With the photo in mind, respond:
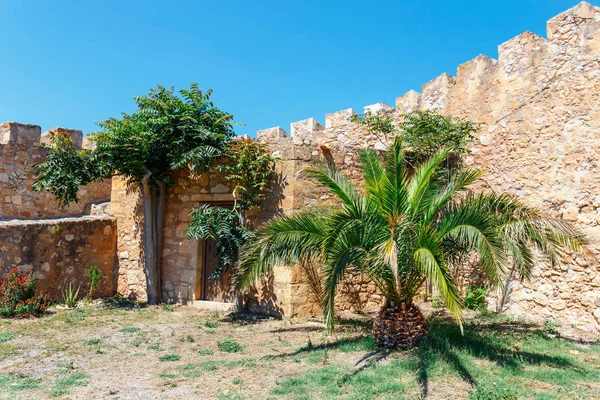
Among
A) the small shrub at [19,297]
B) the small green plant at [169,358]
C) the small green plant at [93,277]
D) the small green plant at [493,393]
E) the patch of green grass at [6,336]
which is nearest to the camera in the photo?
the small green plant at [493,393]

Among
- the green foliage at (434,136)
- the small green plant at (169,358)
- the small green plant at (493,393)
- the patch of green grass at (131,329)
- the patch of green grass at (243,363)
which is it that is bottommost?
the small green plant at (493,393)

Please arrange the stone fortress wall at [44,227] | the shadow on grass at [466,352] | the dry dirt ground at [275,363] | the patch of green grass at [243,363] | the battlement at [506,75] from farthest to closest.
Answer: the stone fortress wall at [44,227] < the battlement at [506,75] < the patch of green grass at [243,363] < the shadow on grass at [466,352] < the dry dirt ground at [275,363]

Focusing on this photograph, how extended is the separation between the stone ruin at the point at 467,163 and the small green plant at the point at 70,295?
0.66 ft

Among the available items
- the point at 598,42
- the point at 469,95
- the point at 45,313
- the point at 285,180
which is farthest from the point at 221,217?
the point at 598,42

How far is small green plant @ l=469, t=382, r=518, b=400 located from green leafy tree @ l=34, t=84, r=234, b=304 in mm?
5455

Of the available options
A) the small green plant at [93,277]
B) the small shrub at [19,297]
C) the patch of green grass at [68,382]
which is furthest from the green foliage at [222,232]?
the patch of green grass at [68,382]

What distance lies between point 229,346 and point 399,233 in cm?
255

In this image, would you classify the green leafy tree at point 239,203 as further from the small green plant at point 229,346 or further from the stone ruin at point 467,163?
the small green plant at point 229,346

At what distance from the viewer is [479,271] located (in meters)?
8.27

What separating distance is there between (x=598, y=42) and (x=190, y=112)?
643 centimetres

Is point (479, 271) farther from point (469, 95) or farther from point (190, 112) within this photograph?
point (190, 112)

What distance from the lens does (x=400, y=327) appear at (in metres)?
5.49

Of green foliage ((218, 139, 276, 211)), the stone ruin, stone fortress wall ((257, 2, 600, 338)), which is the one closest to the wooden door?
the stone ruin

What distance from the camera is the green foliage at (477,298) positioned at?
26.5ft
